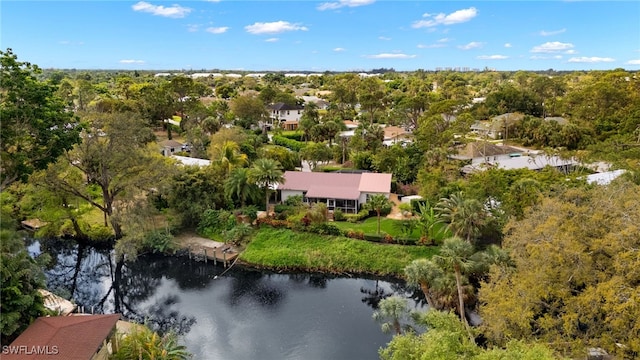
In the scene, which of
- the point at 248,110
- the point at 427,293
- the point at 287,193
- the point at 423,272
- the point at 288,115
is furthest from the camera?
the point at 288,115

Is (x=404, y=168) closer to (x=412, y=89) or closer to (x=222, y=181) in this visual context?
(x=222, y=181)

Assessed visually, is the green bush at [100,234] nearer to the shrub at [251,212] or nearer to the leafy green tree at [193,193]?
the leafy green tree at [193,193]

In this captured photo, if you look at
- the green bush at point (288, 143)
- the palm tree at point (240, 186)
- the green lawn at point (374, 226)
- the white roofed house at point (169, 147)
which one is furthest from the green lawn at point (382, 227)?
the white roofed house at point (169, 147)

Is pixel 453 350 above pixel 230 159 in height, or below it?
below

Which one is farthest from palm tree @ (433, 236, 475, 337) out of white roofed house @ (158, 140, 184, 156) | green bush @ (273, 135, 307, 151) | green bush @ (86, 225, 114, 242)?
white roofed house @ (158, 140, 184, 156)

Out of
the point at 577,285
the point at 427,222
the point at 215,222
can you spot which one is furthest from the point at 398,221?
the point at 577,285

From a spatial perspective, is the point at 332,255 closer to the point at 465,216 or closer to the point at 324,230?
the point at 324,230

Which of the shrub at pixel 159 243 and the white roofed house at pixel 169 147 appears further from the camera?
the white roofed house at pixel 169 147
